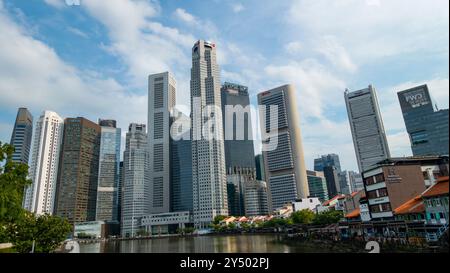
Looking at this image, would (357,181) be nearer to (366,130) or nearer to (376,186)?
(366,130)

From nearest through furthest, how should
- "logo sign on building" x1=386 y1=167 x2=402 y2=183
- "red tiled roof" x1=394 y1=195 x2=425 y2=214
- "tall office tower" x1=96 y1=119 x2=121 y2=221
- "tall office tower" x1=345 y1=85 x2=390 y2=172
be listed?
"red tiled roof" x1=394 y1=195 x2=425 y2=214, "logo sign on building" x1=386 y1=167 x2=402 y2=183, "tall office tower" x1=345 y1=85 x2=390 y2=172, "tall office tower" x1=96 y1=119 x2=121 y2=221

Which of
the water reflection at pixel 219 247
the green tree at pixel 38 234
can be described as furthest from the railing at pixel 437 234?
the green tree at pixel 38 234

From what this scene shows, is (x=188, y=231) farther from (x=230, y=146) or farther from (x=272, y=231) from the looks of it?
(x=230, y=146)

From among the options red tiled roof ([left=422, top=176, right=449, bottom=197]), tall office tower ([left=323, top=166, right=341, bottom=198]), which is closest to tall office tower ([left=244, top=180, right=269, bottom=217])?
tall office tower ([left=323, top=166, right=341, bottom=198])

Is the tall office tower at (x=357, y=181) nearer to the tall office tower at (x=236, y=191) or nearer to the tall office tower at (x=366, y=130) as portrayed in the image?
the tall office tower at (x=366, y=130)

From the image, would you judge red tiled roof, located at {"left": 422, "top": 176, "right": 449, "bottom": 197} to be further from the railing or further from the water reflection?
the water reflection
